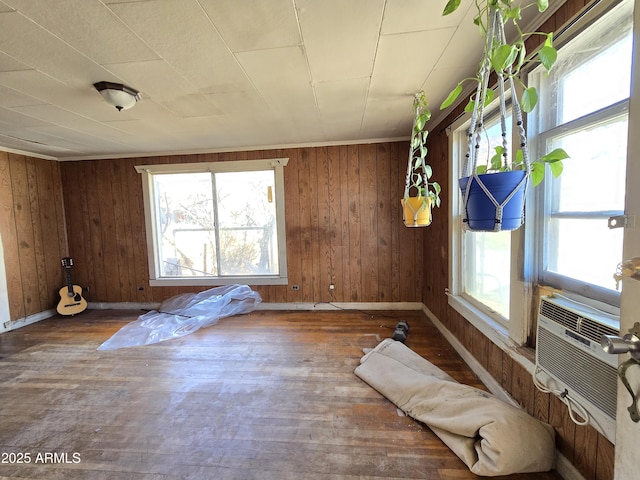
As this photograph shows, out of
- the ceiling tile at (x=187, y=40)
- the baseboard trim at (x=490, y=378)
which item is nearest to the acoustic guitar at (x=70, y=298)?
the ceiling tile at (x=187, y=40)

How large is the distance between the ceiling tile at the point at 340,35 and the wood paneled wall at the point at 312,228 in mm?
1822

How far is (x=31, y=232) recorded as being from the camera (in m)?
3.62

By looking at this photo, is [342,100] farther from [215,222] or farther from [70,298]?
[70,298]

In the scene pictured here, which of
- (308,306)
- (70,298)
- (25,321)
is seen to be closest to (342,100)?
(308,306)

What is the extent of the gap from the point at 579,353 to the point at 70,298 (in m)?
5.45

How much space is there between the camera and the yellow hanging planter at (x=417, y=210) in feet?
6.03

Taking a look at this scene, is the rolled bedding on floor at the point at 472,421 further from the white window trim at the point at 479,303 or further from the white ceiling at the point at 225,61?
the white ceiling at the point at 225,61

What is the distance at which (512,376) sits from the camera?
5.50 feet

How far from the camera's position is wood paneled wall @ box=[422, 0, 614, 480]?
1.15 meters

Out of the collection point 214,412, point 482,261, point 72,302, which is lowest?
point 214,412

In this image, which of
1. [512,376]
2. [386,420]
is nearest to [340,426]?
[386,420]

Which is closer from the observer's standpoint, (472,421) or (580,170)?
(580,170)

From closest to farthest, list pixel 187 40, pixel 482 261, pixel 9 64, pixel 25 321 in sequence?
pixel 187 40
pixel 9 64
pixel 482 261
pixel 25 321

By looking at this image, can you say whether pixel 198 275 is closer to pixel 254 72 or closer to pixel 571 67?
pixel 254 72
